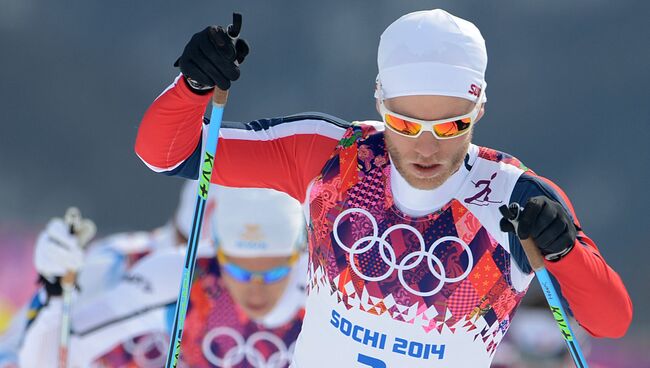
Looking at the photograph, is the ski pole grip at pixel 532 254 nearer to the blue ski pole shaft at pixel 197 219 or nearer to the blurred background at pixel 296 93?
the blue ski pole shaft at pixel 197 219

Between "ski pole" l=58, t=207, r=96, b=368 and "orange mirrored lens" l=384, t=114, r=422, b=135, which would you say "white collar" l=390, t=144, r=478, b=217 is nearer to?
"orange mirrored lens" l=384, t=114, r=422, b=135

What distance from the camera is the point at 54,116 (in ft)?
29.5

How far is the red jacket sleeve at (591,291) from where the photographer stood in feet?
8.73

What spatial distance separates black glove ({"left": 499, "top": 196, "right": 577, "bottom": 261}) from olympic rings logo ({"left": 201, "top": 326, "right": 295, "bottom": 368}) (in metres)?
2.99

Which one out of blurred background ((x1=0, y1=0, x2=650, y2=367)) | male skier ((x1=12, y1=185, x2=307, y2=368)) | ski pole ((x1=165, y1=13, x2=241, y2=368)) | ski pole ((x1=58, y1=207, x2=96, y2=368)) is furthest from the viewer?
blurred background ((x1=0, y1=0, x2=650, y2=367))

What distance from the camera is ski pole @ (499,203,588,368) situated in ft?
8.52

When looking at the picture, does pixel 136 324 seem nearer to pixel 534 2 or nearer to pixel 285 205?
pixel 285 205

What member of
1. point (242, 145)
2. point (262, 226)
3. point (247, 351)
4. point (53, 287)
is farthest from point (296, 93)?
point (242, 145)

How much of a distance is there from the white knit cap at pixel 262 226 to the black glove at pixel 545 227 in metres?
2.89

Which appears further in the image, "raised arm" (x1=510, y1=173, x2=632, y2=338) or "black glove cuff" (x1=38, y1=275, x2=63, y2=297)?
"black glove cuff" (x1=38, y1=275, x2=63, y2=297)

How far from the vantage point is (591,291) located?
2688 mm

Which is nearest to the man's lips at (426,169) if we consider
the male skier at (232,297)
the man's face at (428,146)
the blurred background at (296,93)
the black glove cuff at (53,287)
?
the man's face at (428,146)

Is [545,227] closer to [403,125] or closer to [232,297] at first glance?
[403,125]

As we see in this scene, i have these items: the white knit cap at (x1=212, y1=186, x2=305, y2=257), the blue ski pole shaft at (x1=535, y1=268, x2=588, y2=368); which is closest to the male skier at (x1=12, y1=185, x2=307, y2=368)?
the white knit cap at (x1=212, y1=186, x2=305, y2=257)
